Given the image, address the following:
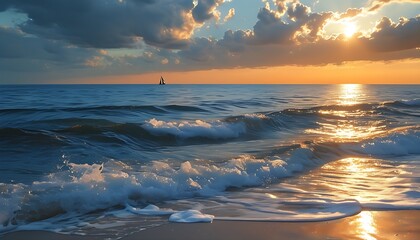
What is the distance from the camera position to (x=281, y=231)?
4.77 m

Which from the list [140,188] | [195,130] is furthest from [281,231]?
[195,130]

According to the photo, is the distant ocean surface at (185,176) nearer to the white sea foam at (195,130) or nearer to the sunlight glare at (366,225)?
the white sea foam at (195,130)

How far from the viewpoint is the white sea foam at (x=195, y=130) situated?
14.2 metres

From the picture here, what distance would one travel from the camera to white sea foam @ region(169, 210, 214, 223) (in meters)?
5.15

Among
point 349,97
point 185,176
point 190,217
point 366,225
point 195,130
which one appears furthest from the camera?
point 349,97

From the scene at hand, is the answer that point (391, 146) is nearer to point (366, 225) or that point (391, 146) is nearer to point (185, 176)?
point (185, 176)

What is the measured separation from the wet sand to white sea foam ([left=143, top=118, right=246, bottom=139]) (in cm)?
914

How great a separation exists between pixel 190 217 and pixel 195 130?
9.46m

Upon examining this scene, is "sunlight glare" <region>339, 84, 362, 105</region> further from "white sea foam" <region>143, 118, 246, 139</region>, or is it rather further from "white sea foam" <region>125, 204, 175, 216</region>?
"white sea foam" <region>125, 204, 175, 216</region>

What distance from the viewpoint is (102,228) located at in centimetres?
491

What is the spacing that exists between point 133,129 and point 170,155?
13.1 ft

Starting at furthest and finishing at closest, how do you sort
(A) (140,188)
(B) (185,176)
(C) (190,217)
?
(B) (185,176), (A) (140,188), (C) (190,217)

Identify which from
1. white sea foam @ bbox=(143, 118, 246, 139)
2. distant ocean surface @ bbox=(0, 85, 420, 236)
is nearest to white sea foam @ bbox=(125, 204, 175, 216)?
distant ocean surface @ bbox=(0, 85, 420, 236)

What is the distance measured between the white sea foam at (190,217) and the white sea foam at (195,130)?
8.56 m
